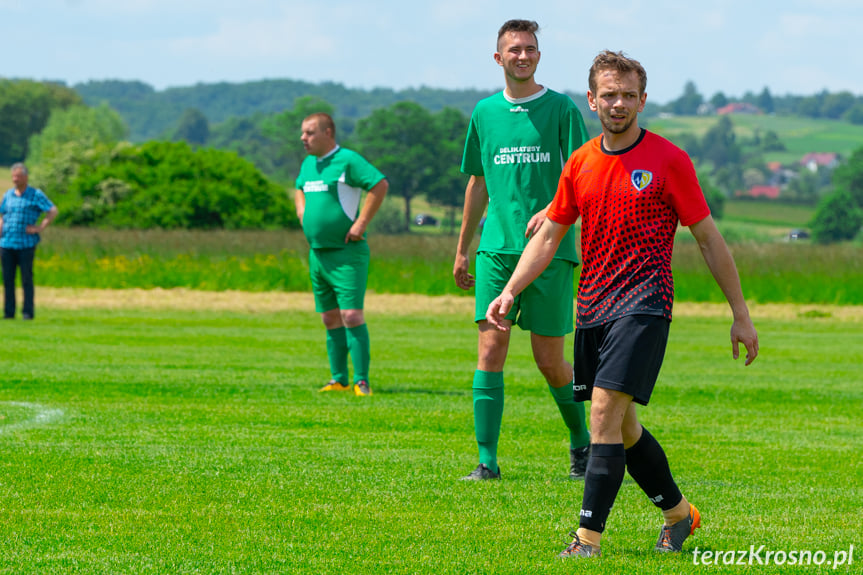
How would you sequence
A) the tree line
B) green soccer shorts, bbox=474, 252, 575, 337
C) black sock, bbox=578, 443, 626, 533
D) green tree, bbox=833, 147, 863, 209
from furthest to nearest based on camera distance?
green tree, bbox=833, 147, 863, 209
the tree line
green soccer shorts, bbox=474, 252, 575, 337
black sock, bbox=578, 443, 626, 533

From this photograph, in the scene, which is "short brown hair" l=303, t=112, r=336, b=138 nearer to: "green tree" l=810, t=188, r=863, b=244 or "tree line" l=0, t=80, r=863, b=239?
"tree line" l=0, t=80, r=863, b=239

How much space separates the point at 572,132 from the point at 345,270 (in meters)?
4.49

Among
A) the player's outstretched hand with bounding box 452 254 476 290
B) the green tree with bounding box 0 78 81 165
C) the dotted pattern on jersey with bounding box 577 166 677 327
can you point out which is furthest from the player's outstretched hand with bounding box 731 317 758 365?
the green tree with bounding box 0 78 81 165

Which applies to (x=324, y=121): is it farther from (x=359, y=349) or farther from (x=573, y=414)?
(x=573, y=414)

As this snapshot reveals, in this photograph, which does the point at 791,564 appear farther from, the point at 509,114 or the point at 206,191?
the point at 206,191

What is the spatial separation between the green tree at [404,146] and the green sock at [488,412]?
112 metres

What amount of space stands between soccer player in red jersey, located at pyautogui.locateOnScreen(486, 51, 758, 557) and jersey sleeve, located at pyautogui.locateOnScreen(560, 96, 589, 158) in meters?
1.73

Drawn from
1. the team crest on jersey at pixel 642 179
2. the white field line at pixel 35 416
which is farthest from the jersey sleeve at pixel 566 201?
the white field line at pixel 35 416

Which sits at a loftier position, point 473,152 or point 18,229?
point 473,152

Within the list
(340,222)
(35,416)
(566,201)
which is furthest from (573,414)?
(340,222)

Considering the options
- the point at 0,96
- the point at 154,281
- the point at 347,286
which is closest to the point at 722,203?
the point at 154,281

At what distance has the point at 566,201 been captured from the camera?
505 centimetres

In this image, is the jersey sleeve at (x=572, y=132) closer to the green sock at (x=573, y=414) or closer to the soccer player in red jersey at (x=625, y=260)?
the green sock at (x=573, y=414)

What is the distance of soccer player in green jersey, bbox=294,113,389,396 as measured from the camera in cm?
1080
